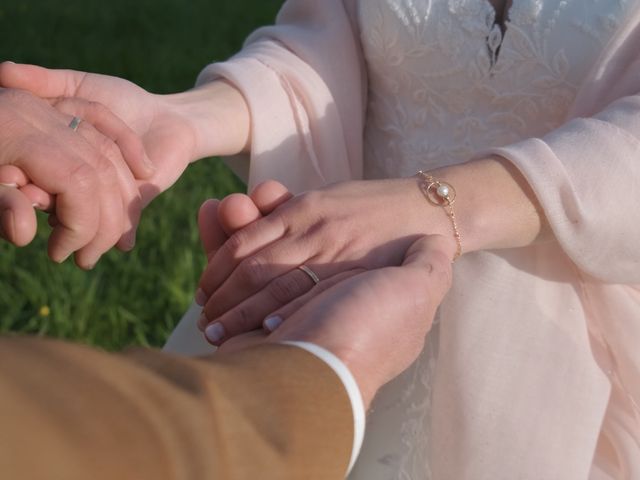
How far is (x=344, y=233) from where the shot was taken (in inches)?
52.7

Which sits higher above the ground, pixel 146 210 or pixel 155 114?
pixel 155 114

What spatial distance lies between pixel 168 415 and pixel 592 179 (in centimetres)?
81

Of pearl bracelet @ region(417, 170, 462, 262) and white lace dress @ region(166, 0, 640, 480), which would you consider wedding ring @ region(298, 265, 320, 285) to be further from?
white lace dress @ region(166, 0, 640, 480)

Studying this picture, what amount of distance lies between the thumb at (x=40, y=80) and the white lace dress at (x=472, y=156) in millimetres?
271

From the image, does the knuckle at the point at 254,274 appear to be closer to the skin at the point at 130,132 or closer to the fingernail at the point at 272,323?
the fingernail at the point at 272,323

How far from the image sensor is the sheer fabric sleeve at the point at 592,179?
1.37m

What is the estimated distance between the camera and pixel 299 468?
886mm

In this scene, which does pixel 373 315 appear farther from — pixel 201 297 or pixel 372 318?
pixel 201 297

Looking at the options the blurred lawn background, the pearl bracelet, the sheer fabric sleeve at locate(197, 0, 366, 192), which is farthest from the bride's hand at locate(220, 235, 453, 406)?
the blurred lawn background

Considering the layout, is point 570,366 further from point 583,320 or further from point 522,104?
point 522,104

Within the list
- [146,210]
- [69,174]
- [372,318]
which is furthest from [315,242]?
[146,210]

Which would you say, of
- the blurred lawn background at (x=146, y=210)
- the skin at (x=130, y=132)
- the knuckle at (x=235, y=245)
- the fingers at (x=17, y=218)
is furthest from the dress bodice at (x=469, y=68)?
the blurred lawn background at (x=146, y=210)

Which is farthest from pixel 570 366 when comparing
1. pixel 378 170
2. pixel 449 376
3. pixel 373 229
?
pixel 378 170

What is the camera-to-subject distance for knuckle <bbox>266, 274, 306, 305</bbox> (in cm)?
128
